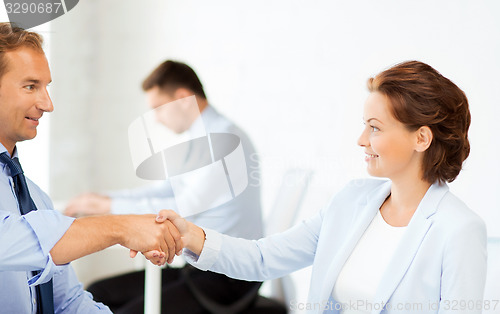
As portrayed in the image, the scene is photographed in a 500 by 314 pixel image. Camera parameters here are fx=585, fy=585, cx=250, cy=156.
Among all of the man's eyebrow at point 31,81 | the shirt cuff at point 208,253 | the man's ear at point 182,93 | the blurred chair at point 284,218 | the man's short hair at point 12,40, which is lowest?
the blurred chair at point 284,218

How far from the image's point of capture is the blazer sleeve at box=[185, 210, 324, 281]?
4.35 ft

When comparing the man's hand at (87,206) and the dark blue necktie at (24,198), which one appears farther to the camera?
the man's hand at (87,206)

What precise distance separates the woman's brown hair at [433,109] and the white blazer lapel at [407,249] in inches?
3.5

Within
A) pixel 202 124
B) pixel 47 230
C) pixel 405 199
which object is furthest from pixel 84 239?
pixel 202 124

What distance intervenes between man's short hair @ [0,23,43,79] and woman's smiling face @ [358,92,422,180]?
734 millimetres

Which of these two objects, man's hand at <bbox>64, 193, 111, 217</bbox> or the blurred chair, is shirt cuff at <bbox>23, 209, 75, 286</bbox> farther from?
man's hand at <bbox>64, 193, 111, 217</bbox>

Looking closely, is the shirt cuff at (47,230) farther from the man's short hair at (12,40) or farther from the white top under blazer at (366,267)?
the white top under blazer at (366,267)

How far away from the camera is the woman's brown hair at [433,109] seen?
1222 millimetres

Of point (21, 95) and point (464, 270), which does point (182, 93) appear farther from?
point (464, 270)

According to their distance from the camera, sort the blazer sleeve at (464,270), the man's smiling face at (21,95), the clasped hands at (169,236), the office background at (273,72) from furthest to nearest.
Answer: the office background at (273,72) → the clasped hands at (169,236) → the man's smiling face at (21,95) → the blazer sleeve at (464,270)

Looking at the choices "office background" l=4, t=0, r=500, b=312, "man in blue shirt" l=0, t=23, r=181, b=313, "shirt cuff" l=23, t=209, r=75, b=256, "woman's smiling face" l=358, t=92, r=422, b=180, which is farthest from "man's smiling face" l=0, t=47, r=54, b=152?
"office background" l=4, t=0, r=500, b=312

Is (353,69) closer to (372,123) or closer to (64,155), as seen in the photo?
(372,123)
